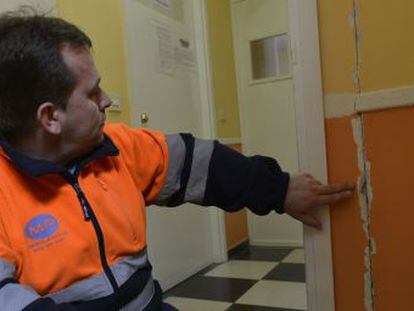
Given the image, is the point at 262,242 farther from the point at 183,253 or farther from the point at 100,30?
the point at 100,30

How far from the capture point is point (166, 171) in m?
0.91

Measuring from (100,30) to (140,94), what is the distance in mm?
355

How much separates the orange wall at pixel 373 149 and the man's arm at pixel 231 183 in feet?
0.21

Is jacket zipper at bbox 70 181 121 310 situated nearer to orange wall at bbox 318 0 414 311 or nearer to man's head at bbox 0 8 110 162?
man's head at bbox 0 8 110 162

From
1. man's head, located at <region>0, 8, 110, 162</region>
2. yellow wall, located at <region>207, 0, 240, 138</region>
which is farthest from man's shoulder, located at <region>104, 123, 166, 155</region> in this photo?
yellow wall, located at <region>207, 0, 240, 138</region>

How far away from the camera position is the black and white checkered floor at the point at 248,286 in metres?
1.94

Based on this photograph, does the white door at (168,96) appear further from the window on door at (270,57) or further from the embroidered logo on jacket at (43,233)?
the embroidered logo on jacket at (43,233)

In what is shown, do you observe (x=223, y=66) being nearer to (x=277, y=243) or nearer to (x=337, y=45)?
(x=277, y=243)

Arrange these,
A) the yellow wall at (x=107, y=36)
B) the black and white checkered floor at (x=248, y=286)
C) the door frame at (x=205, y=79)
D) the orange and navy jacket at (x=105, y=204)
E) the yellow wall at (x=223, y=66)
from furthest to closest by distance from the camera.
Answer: the yellow wall at (x=223, y=66) < the door frame at (x=205, y=79) < the black and white checkered floor at (x=248, y=286) < the yellow wall at (x=107, y=36) < the orange and navy jacket at (x=105, y=204)

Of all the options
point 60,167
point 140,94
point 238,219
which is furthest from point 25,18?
point 238,219

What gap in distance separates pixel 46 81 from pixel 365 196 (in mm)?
602

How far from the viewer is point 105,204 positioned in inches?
30.5

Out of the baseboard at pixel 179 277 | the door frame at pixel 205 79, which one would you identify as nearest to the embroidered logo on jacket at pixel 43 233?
the baseboard at pixel 179 277

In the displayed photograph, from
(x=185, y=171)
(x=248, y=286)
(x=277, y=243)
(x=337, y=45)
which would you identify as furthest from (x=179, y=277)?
(x=337, y=45)
